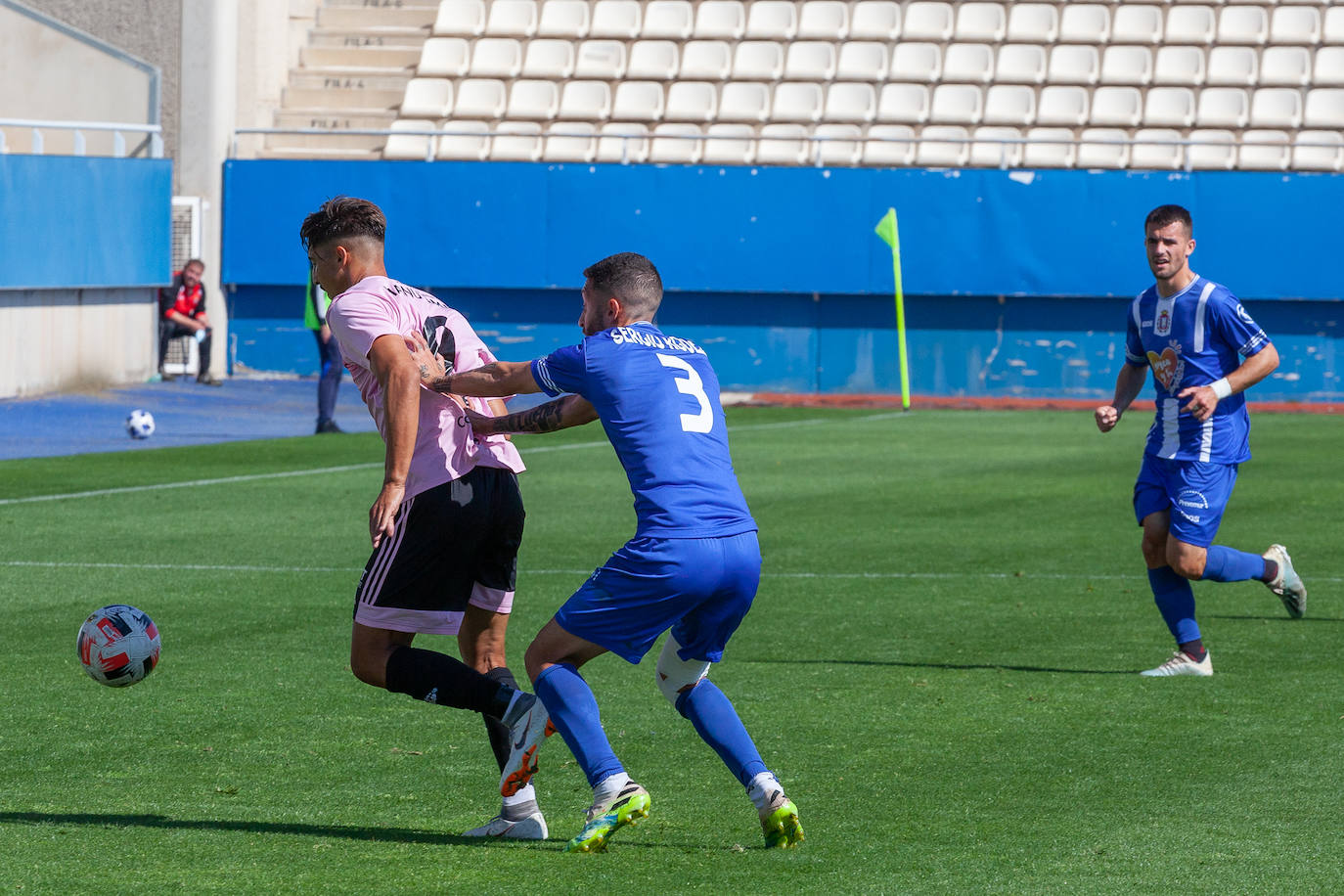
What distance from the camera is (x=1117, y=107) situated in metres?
28.9

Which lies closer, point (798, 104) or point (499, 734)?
point (499, 734)

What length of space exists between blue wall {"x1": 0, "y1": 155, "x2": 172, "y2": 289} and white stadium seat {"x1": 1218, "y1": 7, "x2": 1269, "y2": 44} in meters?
16.7

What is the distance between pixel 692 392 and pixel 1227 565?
411cm

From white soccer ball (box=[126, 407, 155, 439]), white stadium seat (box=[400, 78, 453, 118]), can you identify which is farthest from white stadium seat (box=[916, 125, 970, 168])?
white soccer ball (box=[126, 407, 155, 439])

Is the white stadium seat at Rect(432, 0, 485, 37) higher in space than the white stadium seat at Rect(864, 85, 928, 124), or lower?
higher

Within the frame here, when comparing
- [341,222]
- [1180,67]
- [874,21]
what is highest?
[874,21]

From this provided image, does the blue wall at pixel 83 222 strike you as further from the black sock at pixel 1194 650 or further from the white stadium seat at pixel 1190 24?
the black sock at pixel 1194 650

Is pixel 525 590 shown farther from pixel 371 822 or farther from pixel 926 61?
pixel 926 61

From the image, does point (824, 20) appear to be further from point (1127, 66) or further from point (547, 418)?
point (547, 418)

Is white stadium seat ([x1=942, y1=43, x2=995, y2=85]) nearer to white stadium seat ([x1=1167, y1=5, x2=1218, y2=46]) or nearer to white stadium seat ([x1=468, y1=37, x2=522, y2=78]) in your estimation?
white stadium seat ([x1=1167, y1=5, x2=1218, y2=46])

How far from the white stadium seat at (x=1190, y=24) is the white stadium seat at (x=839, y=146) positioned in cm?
544

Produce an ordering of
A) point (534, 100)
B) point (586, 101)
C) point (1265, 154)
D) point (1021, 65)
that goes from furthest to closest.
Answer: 1. point (534, 100)
2. point (586, 101)
3. point (1021, 65)
4. point (1265, 154)

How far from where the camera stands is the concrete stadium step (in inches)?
1237

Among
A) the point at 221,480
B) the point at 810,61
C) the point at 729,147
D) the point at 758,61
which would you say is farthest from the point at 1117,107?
the point at 221,480
